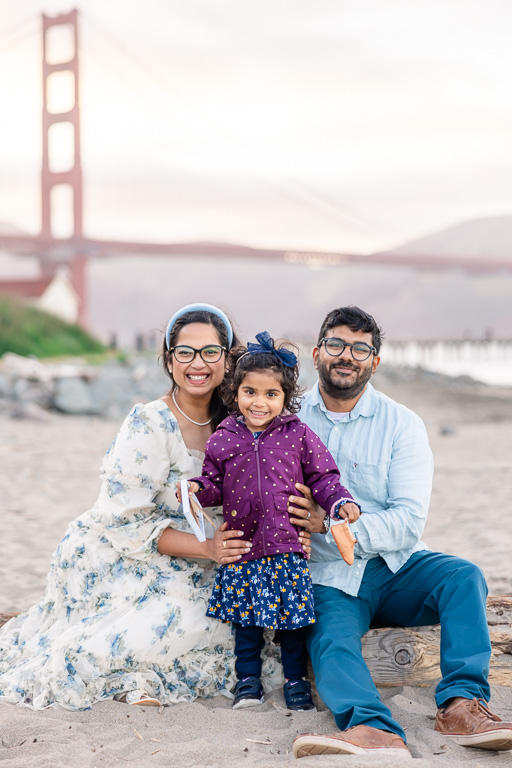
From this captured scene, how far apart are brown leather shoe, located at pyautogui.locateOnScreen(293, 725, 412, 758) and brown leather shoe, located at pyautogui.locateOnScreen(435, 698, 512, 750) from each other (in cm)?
18

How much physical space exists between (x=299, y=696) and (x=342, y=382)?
93cm

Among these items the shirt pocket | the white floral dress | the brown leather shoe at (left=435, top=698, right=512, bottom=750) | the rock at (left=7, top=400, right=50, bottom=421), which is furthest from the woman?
the rock at (left=7, top=400, right=50, bottom=421)

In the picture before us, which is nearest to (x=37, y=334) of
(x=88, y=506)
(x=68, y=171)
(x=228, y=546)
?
(x=88, y=506)

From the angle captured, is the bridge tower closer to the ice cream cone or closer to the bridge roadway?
the bridge roadway

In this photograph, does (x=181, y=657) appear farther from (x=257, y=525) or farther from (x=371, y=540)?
(x=371, y=540)

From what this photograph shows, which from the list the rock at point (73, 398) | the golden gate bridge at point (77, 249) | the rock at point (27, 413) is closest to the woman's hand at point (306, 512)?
the rock at point (27, 413)

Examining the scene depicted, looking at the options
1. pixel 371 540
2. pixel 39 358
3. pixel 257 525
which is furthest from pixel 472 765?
pixel 39 358

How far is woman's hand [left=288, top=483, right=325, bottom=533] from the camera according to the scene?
2.27m

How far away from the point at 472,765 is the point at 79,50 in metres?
34.9

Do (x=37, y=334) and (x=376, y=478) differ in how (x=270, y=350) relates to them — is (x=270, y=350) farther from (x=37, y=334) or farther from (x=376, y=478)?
(x=37, y=334)

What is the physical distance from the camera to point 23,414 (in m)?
9.56

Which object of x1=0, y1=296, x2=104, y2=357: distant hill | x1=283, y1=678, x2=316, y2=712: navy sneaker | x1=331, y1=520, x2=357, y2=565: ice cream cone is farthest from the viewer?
x1=0, y1=296, x2=104, y2=357: distant hill

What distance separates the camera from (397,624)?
2.51 meters

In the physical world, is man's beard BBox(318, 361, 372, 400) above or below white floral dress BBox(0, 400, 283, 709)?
above
